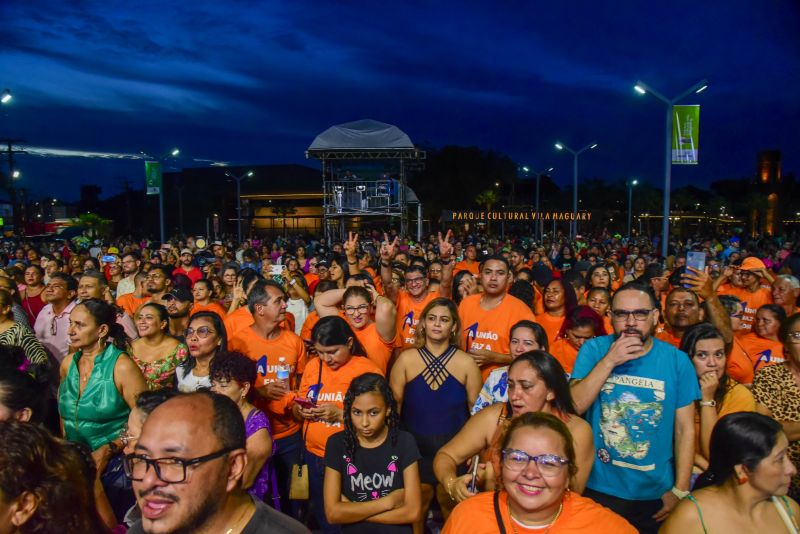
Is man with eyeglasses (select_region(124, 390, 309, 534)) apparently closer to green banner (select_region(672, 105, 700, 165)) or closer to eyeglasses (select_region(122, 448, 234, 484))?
eyeglasses (select_region(122, 448, 234, 484))

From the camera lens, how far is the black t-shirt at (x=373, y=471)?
3566 mm

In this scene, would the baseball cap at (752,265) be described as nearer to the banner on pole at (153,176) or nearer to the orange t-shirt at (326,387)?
the orange t-shirt at (326,387)

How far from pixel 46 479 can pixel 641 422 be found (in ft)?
10.3

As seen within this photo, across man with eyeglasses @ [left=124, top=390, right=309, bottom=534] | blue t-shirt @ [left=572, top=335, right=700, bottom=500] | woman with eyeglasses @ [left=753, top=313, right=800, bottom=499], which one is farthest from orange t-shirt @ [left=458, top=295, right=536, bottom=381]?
man with eyeglasses @ [left=124, top=390, right=309, bottom=534]

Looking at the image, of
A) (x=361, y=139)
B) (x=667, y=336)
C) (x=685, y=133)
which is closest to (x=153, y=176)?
(x=361, y=139)

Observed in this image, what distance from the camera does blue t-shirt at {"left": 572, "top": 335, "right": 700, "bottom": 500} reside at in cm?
336

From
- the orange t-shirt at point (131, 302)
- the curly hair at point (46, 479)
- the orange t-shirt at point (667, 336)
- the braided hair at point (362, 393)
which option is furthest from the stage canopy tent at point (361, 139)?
the curly hair at point (46, 479)

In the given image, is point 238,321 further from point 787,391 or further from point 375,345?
point 787,391

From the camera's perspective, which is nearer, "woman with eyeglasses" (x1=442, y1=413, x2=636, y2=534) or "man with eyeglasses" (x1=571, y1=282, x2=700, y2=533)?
"woman with eyeglasses" (x1=442, y1=413, x2=636, y2=534)

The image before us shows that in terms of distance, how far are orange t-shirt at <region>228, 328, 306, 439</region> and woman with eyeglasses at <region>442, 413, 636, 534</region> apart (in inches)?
95.2

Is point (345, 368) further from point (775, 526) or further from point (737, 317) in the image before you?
point (737, 317)

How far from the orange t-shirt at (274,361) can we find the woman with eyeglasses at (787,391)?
11.6ft

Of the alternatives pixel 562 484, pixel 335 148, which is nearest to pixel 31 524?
pixel 562 484

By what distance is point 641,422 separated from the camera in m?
3.37
